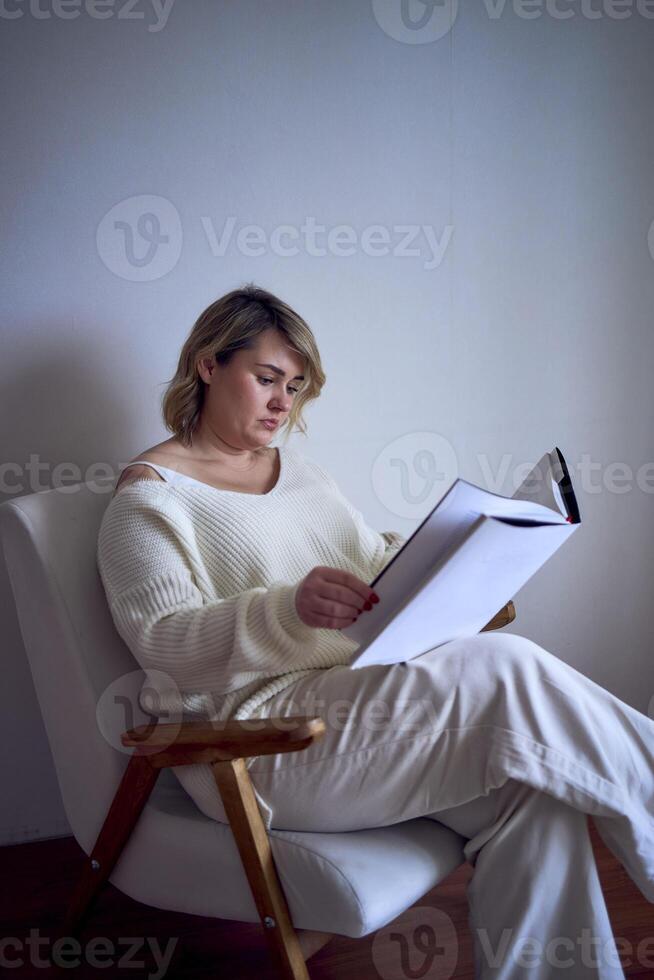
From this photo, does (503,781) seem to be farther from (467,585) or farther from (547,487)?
(547,487)

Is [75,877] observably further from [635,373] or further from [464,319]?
[635,373]

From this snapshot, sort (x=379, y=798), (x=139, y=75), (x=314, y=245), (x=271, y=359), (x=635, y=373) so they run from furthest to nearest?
1. (x=635, y=373)
2. (x=314, y=245)
3. (x=139, y=75)
4. (x=271, y=359)
5. (x=379, y=798)

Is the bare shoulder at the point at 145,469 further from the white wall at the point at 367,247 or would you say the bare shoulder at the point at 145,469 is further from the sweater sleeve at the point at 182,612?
the white wall at the point at 367,247

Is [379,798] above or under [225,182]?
under

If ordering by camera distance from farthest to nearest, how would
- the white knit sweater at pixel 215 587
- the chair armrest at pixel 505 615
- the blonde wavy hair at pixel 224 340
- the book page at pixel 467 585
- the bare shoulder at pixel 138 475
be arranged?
the chair armrest at pixel 505 615
the blonde wavy hair at pixel 224 340
the bare shoulder at pixel 138 475
the white knit sweater at pixel 215 587
the book page at pixel 467 585

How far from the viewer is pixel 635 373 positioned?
2.31m

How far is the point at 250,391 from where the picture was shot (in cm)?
171

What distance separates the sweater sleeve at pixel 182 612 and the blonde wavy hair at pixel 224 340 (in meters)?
0.29

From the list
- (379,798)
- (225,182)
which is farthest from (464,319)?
(379,798)

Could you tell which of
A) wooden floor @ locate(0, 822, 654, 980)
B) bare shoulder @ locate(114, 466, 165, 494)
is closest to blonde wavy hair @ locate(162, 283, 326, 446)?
bare shoulder @ locate(114, 466, 165, 494)

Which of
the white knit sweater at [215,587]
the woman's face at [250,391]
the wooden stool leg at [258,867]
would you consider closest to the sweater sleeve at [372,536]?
the white knit sweater at [215,587]

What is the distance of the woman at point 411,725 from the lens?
1.24 metres

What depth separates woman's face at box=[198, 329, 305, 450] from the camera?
1715mm

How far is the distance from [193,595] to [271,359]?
54 cm
